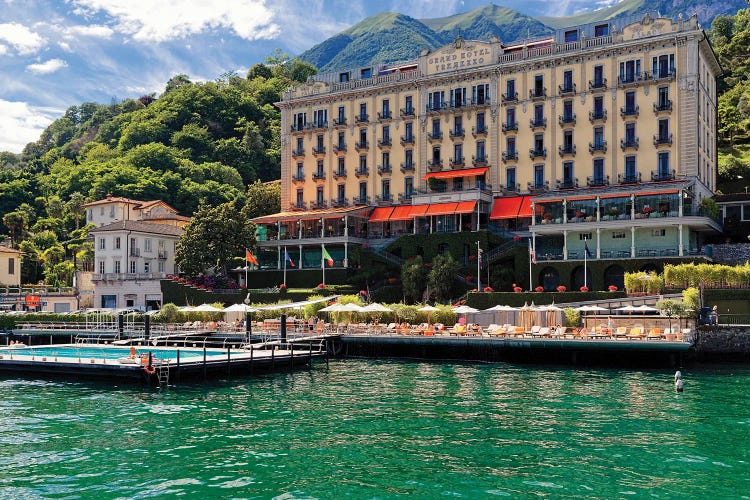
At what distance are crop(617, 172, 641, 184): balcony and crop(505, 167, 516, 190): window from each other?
34.4ft

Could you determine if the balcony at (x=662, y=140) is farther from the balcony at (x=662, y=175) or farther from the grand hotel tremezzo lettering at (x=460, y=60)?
the grand hotel tremezzo lettering at (x=460, y=60)

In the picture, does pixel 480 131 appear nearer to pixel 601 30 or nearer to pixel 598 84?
pixel 598 84

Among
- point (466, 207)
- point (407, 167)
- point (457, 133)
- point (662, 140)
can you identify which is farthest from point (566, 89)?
point (407, 167)

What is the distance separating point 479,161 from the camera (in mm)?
77938

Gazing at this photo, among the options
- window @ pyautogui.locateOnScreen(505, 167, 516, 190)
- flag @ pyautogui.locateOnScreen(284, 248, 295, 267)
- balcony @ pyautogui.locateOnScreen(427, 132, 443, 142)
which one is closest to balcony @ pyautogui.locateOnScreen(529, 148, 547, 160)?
window @ pyautogui.locateOnScreen(505, 167, 516, 190)

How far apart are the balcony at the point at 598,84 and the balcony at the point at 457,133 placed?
13788 millimetres

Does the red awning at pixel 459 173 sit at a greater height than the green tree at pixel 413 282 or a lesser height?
greater

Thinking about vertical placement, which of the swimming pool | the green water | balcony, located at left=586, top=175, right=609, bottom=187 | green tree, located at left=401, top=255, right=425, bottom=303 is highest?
balcony, located at left=586, top=175, right=609, bottom=187

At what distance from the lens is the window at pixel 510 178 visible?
76.2 m

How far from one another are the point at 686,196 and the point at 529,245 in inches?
549

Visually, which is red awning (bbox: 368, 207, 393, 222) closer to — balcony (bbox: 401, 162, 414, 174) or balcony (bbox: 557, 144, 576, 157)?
balcony (bbox: 401, 162, 414, 174)

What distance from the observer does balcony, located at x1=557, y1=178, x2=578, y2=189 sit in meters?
73.0

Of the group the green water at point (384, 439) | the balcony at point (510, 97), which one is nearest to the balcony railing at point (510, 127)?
the balcony at point (510, 97)

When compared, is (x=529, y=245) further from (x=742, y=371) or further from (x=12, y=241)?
(x=12, y=241)
